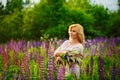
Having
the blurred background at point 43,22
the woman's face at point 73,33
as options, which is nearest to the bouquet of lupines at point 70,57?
the woman's face at point 73,33

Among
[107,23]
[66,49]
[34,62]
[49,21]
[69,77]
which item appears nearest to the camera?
[69,77]

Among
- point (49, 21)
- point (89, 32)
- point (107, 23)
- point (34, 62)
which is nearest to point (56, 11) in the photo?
point (49, 21)

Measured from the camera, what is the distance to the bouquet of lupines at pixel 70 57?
6.53m

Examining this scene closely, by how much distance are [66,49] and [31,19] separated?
57.0 ft

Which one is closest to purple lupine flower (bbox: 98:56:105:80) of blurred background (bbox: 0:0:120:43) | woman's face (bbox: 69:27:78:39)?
woman's face (bbox: 69:27:78:39)

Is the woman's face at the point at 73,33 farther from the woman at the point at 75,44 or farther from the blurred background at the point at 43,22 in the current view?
the blurred background at the point at 43,22

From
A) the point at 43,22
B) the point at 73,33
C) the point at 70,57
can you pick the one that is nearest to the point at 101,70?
the point at 70,57

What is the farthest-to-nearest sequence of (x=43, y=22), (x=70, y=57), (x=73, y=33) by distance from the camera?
(x=43, y=22) < (x=73, y=33) < (x=70, y=57)

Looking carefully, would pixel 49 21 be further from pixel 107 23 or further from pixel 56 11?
pixel 107 23

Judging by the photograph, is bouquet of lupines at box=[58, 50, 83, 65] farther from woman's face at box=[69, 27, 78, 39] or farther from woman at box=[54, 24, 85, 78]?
woman's face at box=[69, 27, 78, 39]

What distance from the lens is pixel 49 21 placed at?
23688 mm

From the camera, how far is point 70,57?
22.0 feet

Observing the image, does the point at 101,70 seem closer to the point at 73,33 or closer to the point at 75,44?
the point at 75,44

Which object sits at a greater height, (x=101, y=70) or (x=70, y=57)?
(x=70, y=57)
